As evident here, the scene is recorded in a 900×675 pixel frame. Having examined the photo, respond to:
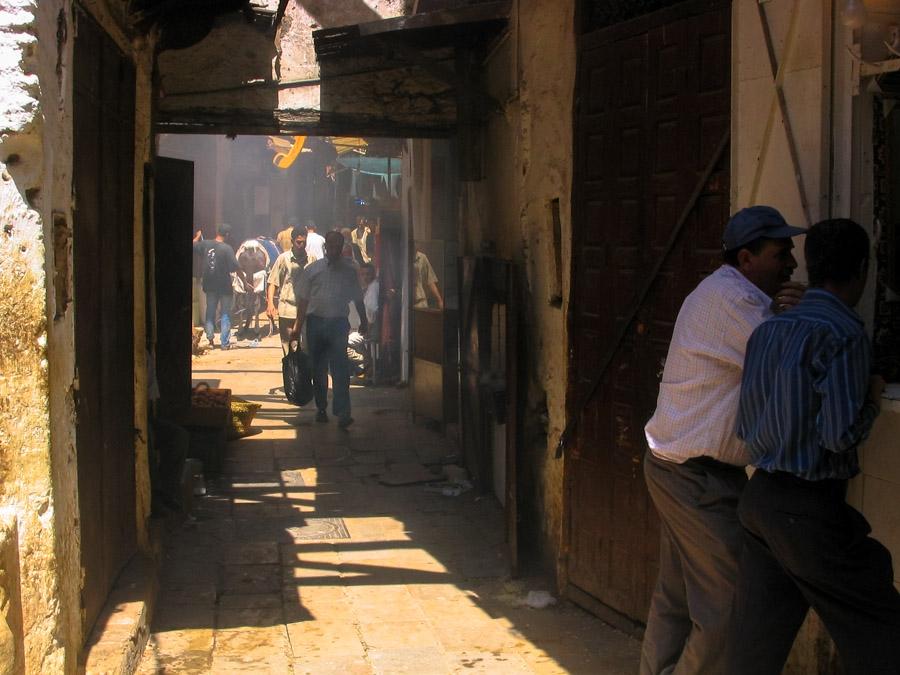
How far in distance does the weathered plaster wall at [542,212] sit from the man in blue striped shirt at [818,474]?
8.63 feet

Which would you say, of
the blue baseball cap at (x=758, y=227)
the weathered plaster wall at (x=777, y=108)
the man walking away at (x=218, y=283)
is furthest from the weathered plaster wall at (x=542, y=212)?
the man walking away at (x=218, y=283)

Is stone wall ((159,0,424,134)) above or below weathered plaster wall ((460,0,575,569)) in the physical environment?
above

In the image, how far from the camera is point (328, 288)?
35.5 ft

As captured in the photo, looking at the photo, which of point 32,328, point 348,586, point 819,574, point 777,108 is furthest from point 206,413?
point 819,574

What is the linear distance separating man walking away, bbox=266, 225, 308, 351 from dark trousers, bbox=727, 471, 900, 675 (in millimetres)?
9250

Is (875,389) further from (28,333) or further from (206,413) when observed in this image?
(206,413)

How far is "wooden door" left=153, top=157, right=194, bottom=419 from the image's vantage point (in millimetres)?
7922

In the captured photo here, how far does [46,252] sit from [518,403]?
334cm

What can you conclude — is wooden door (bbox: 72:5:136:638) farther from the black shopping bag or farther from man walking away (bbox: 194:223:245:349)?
man walking away (bbox: 194:223:245:349)

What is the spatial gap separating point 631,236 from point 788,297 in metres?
1.83

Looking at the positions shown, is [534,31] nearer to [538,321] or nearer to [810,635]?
[538,321]

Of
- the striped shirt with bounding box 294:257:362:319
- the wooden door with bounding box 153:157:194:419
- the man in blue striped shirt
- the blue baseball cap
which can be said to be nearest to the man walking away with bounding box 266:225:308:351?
the striped shirt with bounding box 294:257:362:319

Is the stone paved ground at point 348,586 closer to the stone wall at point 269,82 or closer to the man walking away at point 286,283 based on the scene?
the stone wall at point 269,82

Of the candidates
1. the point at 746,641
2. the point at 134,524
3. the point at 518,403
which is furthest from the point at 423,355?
the point at 746,641
